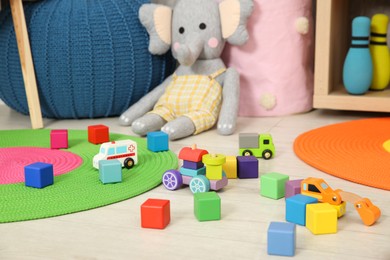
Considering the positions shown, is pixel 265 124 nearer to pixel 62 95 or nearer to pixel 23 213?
pixel 62 95

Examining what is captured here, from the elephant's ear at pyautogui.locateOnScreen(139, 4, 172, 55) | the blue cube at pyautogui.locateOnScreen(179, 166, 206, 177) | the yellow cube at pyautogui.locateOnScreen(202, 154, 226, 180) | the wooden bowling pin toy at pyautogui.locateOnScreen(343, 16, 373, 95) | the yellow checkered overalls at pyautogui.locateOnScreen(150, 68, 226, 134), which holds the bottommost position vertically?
the blue cube at pyautogui.locateOnScreen(179, 166, 206, 177)

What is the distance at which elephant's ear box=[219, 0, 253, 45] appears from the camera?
1.57 metres

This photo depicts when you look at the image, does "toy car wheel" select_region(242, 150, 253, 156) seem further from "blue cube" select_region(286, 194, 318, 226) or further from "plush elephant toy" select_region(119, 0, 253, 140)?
"blue cube" select_region(286, 194, 318, 226)

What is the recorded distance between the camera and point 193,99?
1555mm

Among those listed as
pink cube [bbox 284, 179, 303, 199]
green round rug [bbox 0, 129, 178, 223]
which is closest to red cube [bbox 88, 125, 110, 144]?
green round rug [bbox 0, 129, 178, 223]

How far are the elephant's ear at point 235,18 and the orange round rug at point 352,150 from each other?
1.03 ft

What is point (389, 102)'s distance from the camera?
1.57 meters

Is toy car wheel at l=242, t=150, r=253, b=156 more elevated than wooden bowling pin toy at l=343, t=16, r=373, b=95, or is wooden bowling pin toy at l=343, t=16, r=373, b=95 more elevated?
wooden bowling pin toy at l=343, t=16, r=373, b=95

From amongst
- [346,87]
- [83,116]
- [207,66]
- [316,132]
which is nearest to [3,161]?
[83,116]

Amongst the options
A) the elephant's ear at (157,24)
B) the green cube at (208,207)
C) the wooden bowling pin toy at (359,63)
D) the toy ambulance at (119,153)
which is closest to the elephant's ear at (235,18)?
the elephant's ear at (157,24)

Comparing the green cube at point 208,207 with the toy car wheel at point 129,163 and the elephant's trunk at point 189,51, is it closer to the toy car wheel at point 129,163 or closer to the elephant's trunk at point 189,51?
the toy car wheel at point 129,163

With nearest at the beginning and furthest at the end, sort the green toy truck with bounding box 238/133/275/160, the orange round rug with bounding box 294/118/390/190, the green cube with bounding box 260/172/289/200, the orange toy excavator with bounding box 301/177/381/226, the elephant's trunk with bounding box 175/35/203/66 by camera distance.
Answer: the orange toy excavator with bounding box 301/177/381/226 < the green cube with bounding box 260/172/289/200 < the orange round rug with bounding box 294/118/390/190 < the green toy truck with bounding box 238/133/275/160 < the elephant's trunk with bounding box 175/35/203/66

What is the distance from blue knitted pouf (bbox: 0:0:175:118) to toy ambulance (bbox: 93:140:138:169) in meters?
0.44

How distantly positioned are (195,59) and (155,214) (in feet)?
2.35
